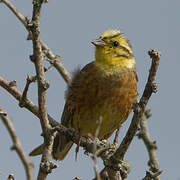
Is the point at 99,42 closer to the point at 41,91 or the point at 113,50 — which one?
the point at 113,50

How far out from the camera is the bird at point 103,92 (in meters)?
5.42

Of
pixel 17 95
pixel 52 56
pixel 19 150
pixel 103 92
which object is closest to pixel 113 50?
pixel 103 92

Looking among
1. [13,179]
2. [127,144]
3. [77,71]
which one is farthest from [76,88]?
[13,179]

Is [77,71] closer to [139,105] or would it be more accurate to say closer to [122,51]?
[122,51]

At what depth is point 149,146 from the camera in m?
3.18

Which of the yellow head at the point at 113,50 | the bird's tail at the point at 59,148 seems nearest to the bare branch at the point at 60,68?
the yellow head at the point at 113,50

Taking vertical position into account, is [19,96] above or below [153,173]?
above

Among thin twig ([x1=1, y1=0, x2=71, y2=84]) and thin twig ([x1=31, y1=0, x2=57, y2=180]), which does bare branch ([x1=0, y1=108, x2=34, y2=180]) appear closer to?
thin twig ([x1=31, y1=0, x2=57, y2=180])

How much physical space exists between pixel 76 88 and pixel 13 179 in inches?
103

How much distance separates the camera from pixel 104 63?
572 cm

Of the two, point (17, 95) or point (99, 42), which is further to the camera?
point (99, 42)

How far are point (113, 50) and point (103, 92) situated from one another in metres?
0.67

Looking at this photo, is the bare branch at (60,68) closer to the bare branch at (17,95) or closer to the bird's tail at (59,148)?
the bird's tail at (59,148)

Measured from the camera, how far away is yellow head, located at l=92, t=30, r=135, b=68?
5738mm
